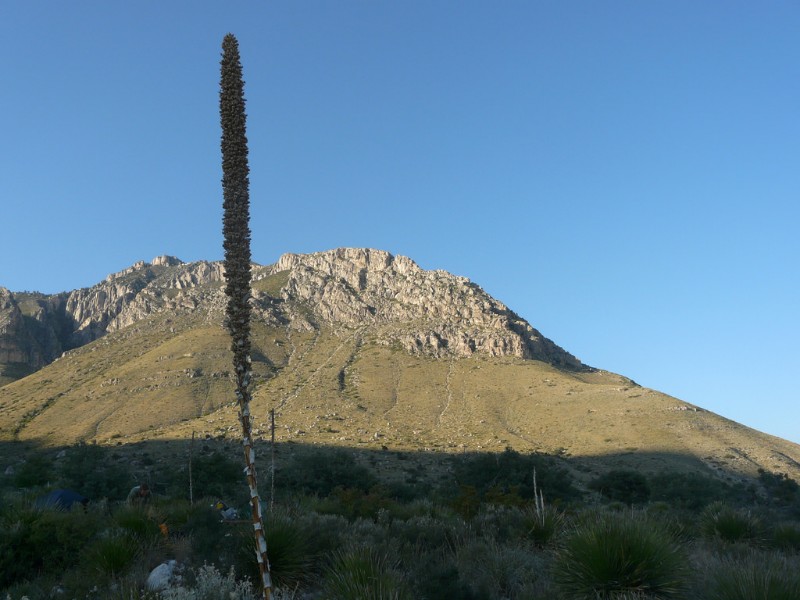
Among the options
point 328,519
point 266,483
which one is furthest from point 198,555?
point 266,483

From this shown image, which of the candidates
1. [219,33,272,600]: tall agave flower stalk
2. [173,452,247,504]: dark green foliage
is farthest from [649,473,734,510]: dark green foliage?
[219,33,272,600]: tall agave flower stalk

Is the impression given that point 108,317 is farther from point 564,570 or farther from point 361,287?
point 564,570

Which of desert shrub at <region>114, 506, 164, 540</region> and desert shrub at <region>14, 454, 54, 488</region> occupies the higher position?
desert shrub at <region>114, 506, 164, 540</region>

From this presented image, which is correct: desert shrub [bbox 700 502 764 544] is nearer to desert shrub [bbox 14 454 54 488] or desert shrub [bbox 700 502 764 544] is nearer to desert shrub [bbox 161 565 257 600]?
desert shrub [bbox 161 565 257 600]

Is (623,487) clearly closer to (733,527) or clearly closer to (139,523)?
(733,527)

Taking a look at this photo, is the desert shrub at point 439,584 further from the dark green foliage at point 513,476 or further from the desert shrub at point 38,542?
the dark green foliage at point 513,476

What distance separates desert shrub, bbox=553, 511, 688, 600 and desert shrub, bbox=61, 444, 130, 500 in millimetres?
34365

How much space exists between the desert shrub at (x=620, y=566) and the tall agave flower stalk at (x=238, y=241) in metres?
5.03

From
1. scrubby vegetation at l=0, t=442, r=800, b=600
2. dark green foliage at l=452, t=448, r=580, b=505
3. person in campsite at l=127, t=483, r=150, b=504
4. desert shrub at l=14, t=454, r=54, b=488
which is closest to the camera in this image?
scrubby vegetation at l=0, t=442, r=800, b=600

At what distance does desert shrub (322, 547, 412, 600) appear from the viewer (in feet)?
25.8

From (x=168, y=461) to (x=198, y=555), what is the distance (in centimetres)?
4819

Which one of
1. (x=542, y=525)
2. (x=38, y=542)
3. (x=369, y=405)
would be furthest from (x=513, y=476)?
(x=369, y=405)

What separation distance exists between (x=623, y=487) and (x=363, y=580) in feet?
144

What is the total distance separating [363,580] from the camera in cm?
844
